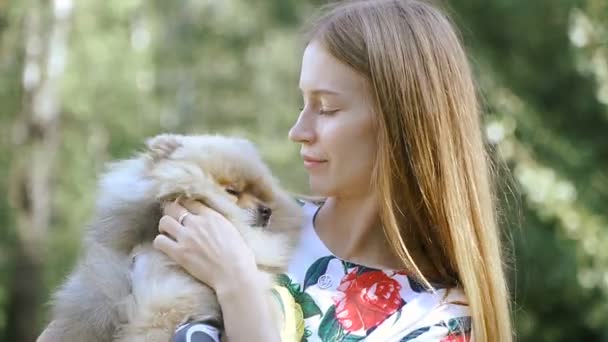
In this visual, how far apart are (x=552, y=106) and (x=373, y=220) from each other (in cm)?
540

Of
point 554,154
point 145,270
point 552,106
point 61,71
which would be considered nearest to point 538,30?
point 552,106

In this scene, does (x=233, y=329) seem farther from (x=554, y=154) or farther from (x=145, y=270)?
(x=554, y=154)

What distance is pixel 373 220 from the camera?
242cm

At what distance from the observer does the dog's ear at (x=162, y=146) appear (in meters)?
2.47

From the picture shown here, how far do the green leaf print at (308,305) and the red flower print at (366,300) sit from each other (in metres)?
0.05

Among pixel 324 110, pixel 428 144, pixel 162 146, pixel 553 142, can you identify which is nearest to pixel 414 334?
pixel 428 144

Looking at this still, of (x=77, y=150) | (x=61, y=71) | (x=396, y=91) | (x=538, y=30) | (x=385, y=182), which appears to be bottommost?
(x=77, y=150)

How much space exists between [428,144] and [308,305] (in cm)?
51

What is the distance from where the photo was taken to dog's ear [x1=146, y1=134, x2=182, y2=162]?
8.10ft

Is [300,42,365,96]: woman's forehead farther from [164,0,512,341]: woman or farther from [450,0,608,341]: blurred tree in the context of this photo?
[450,0,608,341]: blurred tree

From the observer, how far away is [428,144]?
231 cm

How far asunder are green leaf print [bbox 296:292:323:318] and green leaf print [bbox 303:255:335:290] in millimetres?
29

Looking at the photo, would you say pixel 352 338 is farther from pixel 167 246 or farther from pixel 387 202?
pixel 167 246

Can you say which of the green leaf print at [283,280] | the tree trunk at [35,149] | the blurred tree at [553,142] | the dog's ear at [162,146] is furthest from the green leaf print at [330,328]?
the tree trunk at [35,149]
